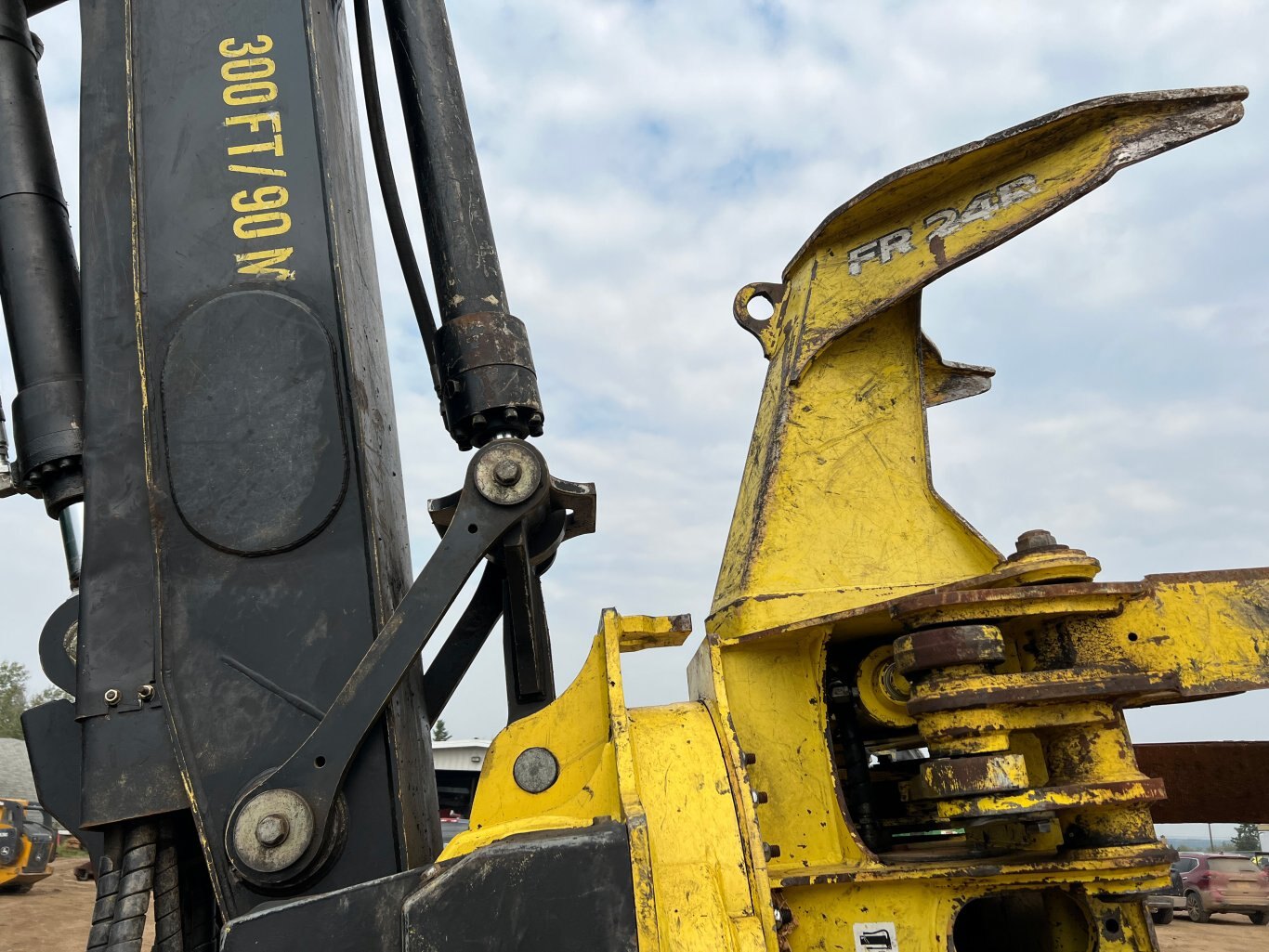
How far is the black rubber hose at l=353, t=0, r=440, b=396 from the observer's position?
3.34m

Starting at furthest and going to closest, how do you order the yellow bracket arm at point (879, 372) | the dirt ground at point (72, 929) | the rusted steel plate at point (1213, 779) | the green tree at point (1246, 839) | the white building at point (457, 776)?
the green tree at point (1246, 839), the dirt ground at point (72, 929), the white building at point (457, 776), the rusted steel plate at point (1213, 779), the yellow bracket arm at point (879, 372)

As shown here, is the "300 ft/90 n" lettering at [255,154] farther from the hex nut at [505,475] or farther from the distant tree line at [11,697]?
the distant tree line at [11,697]

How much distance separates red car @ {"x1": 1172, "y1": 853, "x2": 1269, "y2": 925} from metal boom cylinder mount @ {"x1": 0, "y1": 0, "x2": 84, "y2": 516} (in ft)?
53.2

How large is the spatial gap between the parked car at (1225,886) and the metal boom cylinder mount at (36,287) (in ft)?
53.1

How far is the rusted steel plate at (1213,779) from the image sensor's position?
3953 mm

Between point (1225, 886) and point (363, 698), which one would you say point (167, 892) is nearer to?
point (363, 698)

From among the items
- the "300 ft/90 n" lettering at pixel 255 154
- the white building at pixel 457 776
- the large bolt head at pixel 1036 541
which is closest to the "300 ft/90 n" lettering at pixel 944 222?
the large bolt head at pixel 1036 541

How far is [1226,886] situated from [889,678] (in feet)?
50.2

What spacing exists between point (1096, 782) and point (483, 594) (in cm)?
176

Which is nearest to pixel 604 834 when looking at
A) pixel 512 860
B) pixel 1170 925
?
pixel 512 860

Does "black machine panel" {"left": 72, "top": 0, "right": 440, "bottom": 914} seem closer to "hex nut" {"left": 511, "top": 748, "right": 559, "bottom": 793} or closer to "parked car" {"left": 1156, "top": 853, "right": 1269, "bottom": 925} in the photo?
"hex nut" {"left": 511, "top": 748, "right": 559, "bottom": 793}

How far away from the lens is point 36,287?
2480 mm

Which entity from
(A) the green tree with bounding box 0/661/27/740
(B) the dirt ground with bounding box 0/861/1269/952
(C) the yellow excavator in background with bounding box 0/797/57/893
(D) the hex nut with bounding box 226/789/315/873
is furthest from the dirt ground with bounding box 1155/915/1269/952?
(A) the green tree with bounding box 0/661/27/740

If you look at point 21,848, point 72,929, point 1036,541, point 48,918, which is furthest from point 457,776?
point 1036,541
